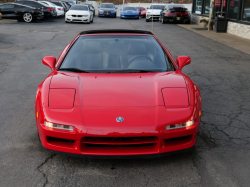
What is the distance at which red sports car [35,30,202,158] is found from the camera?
10.4 ft

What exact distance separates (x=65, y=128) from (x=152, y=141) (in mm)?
906

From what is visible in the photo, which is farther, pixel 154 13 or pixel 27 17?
pixel 154 13

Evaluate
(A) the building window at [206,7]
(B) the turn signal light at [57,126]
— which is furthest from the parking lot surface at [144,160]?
(A) the building window at [206,7]

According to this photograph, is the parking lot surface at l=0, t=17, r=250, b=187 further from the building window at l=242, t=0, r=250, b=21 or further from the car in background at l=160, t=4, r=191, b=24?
the car in background at l=160, t=4, r=191, b=24

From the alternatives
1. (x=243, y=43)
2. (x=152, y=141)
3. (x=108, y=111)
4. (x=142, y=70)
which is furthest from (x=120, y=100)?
(x=243, y=43)

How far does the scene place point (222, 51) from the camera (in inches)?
476

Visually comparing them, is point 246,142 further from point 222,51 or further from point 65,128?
point 222,51

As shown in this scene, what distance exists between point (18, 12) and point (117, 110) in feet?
75.0

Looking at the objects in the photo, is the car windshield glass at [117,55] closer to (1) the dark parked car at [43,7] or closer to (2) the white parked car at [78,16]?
(2) the white parked car at [78,16]

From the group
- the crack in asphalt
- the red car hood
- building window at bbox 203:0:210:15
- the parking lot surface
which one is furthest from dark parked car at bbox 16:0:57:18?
the crack in asphalt

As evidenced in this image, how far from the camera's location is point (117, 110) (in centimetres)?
333

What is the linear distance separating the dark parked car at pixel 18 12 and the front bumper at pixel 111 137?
22.5 m

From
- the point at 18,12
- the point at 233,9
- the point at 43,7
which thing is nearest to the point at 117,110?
the point at 233,9

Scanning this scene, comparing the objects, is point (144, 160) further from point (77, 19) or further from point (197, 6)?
point (197, 6)
